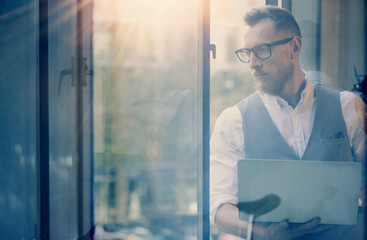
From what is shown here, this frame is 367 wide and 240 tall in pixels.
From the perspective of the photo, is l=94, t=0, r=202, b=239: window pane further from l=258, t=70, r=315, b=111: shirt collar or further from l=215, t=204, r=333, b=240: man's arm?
l=258, t=70, r=315, b=111: shirt collar

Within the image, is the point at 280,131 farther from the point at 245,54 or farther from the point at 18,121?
the point at 18,121

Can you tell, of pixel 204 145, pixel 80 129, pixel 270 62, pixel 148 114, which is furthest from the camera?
pixel 80 129

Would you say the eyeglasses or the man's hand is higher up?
the eyeglasses

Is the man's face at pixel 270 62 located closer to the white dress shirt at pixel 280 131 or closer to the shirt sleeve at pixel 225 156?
the white dress shirt at pixel 280 131

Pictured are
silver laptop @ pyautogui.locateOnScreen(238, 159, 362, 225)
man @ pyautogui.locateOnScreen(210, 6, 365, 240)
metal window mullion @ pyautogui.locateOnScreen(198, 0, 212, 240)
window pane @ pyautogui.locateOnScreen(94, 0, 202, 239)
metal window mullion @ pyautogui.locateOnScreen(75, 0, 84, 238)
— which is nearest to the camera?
silver laptop @ pyautogui.locateOnScreen(238, 159, 362, 225)

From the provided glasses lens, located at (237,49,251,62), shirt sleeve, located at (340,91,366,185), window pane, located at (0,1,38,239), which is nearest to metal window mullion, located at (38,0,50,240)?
window pane, located at (0,1,38,239)

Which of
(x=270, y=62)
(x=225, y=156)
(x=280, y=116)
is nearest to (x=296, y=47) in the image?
(x=270, y=62)

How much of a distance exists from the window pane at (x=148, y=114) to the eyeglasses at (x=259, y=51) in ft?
0.97

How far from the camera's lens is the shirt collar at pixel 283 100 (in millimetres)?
1806

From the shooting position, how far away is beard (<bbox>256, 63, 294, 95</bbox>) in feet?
5.97

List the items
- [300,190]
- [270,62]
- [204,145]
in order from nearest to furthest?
[300,190] < [270,62] < [204,145]

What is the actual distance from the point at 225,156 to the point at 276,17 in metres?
0.86

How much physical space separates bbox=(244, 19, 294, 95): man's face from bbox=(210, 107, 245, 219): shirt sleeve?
236mm

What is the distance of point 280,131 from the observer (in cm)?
182
